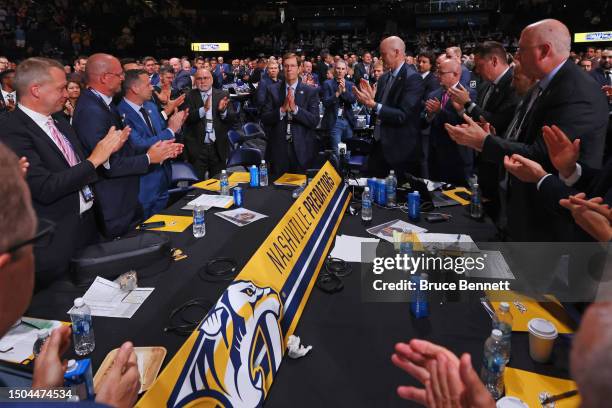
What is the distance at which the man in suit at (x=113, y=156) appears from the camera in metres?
3.12

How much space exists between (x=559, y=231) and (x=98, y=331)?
95.1 inches

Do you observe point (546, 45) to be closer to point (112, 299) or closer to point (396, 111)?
point (396, 111)

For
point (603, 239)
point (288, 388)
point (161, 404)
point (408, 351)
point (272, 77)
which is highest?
point (272, 77)

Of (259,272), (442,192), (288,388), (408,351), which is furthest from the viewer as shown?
(442,192)

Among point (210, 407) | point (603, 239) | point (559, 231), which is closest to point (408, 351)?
point (210, 407)

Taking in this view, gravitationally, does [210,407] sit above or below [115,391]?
below

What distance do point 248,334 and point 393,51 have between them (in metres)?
3.45

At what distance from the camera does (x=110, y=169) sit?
317cm

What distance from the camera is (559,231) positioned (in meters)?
2.39

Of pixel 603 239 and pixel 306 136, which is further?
pixel 306 136

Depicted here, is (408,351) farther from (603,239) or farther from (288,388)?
(603,239)

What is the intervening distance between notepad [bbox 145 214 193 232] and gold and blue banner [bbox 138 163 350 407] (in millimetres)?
915

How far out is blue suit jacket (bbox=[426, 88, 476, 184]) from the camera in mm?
4293

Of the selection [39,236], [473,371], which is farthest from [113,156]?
[473,371]
